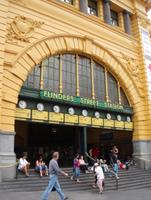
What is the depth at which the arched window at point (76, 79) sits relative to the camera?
18.8 metres

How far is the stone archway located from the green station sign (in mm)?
1859

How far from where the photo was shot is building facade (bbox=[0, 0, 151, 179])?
658 inches

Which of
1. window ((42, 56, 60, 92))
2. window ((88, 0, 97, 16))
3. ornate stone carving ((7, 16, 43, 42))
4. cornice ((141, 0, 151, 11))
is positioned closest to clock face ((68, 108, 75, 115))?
window ((42, 56, 60, 92))

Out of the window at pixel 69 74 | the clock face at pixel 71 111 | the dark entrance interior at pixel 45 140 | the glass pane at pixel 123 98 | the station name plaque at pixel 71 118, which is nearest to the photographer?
the station name plaque at pixel 71 118

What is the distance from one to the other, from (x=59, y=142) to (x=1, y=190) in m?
12.9

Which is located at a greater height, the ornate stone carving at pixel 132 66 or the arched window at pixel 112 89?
the ornate stone carving at pixel 132 66

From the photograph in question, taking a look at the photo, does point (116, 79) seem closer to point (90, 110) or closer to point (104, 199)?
point (90, 110)

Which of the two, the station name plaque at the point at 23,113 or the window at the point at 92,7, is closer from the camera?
the station name plaque at the point at 23,113

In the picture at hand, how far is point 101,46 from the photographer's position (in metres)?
22.6

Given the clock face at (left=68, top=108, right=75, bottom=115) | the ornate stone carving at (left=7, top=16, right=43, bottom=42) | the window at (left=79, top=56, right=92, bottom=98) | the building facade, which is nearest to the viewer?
the building facade

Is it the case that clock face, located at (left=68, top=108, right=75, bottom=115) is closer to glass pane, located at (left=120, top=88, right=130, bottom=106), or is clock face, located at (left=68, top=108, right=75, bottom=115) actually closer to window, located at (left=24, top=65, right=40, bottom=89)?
window, located at (left=24, top=65, right=40, bottom=89)

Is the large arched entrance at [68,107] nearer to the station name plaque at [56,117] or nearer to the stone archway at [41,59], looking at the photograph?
the station name plaque at [56,117]

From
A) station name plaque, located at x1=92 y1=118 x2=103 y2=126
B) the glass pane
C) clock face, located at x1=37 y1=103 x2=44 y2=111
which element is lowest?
station name plaque, located at x1=92 y1=118 x2=103 y2=126

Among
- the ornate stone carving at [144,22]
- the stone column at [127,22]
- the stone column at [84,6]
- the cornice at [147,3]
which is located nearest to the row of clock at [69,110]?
the stone column at [84,6]
